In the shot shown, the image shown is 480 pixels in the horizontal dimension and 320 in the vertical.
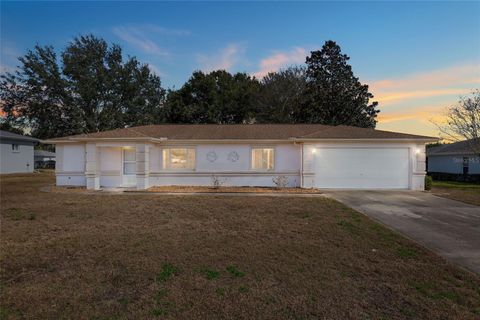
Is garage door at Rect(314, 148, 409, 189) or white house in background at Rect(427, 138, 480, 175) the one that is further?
white house in background at Rect(427, 138, 480, 175)

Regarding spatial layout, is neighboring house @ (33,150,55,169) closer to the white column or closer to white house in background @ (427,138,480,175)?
the white column

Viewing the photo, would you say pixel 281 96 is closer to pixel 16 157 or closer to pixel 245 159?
pixel 245 159

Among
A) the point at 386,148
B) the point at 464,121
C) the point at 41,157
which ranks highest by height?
the point at 464,121

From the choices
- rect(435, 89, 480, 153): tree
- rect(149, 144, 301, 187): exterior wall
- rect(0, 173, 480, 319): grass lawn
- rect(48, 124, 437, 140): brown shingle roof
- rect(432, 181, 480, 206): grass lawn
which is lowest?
rect(0, 173, 480, 319): grass lawn

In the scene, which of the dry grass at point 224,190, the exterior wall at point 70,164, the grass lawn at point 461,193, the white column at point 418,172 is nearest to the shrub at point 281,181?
the dry grass at point 224,190

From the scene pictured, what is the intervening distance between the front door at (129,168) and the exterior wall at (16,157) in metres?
20.0

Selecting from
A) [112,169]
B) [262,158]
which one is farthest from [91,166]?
[262,158]

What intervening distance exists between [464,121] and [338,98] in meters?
11.9

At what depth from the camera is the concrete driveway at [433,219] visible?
5.29m

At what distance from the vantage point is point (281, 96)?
112 feet

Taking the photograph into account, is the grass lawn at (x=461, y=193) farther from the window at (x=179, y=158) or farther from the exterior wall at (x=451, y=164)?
the window at (x=179, y=158)

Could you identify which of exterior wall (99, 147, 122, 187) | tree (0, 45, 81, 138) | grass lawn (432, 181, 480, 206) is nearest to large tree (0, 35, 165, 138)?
tree (0, 45, 81, 138)

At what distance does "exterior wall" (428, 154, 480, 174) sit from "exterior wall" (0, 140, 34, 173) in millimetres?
44652

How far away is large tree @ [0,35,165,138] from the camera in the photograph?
28.9 m
